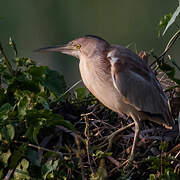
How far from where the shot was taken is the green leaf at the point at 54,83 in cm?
289

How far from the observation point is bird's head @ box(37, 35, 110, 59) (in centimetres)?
309

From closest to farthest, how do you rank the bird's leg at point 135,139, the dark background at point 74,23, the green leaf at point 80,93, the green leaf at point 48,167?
the green leaf at point 48,167, the bird's leg at point 135,139, the green leaf at point 80,93, the dark background at point 74,23

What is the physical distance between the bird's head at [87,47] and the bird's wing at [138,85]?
6.1 inches

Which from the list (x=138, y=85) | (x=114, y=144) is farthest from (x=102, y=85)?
(x=114, y=144)

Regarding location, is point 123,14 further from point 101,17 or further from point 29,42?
point 29,42

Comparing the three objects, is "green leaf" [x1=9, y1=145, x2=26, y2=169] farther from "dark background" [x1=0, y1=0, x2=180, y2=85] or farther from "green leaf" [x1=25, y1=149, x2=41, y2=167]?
"dark background" [x1=0, y1=0, x2=180, y2=85]

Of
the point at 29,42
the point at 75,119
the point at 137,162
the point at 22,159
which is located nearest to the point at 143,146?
the point at 137,162

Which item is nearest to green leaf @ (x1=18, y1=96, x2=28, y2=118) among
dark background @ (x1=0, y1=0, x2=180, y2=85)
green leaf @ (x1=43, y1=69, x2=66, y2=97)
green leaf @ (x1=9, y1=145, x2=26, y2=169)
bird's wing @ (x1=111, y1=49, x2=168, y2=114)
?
green leaf @ (x1=9, y1=145, x2=26, y2=169)

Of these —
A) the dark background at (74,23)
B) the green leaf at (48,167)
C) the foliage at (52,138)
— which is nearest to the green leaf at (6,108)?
the foliage at (52,138)

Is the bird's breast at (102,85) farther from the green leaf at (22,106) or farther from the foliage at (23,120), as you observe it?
the green leaf at (22,106)

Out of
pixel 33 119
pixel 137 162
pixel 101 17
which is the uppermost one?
pixel 33 119

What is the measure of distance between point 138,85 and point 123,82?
0.13 meters

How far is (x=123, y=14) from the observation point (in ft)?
42.9

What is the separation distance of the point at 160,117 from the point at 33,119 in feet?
2.27
